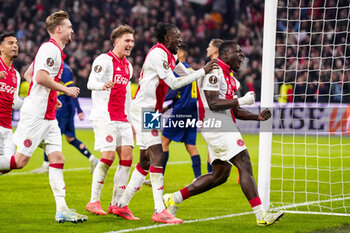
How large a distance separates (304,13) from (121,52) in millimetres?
18705

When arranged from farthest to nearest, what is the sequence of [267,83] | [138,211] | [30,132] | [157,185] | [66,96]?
[66,96]
[138,211]
[267,83]
[157,185]
[30,132]

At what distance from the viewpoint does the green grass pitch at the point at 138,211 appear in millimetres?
5871

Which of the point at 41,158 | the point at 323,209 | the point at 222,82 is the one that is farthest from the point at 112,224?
the point at 41,158

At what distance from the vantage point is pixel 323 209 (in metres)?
7.19

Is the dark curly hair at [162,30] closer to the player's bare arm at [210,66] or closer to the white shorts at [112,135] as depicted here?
the player's bare arm at [210,66]

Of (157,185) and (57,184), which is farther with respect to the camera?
(157,185)

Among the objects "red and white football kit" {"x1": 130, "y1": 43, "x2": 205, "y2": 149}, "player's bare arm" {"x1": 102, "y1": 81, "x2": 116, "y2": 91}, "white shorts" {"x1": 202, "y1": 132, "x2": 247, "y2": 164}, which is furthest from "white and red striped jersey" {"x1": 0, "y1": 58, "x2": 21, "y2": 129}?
"white shorts" {"x1": 202, "y1": 132, "x2": 247, "y2": 164}

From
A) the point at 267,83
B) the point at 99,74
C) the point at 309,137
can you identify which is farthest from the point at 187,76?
the point at 309,137

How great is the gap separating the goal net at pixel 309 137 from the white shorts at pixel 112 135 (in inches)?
65.1

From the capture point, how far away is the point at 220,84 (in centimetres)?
609

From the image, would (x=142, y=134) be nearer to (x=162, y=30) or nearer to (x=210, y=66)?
(x=210, y=66)

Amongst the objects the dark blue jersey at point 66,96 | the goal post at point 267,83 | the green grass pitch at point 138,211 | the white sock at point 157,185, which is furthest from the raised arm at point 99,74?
the dark blue jersey at point 66,96

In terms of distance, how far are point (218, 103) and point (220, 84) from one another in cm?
33

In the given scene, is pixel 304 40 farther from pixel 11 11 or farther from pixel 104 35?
pixel 11 11
